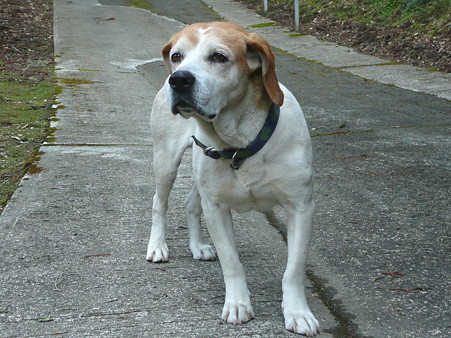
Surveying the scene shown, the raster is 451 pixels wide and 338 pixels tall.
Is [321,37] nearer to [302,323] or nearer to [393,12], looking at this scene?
[393,12]

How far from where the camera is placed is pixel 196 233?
4.16 m

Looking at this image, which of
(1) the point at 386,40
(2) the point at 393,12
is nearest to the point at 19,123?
(1) the point at 386,40

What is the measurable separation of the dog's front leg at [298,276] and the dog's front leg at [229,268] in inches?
8.0

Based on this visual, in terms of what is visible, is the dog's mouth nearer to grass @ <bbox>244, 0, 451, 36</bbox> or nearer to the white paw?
the white paw

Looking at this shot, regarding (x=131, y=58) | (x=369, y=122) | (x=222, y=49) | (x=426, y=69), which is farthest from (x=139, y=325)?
(x=131, y=58)

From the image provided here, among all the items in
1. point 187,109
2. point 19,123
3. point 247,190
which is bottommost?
point 19,123

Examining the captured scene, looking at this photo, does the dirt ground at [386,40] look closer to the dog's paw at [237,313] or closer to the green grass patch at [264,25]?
the green grass patch at [264,25]

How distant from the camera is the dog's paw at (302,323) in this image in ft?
10.0

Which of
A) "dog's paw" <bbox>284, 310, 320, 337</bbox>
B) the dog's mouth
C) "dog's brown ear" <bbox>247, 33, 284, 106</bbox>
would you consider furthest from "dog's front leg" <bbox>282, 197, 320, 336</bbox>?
the dog's mouth

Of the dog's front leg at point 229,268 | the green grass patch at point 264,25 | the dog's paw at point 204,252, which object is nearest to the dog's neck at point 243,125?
the dog's front leg at point 229,268

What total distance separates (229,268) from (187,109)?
0.85m

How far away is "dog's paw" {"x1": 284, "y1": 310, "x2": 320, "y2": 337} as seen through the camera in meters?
3.05

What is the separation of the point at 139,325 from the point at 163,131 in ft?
4.41

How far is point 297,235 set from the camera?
323 centimetres
